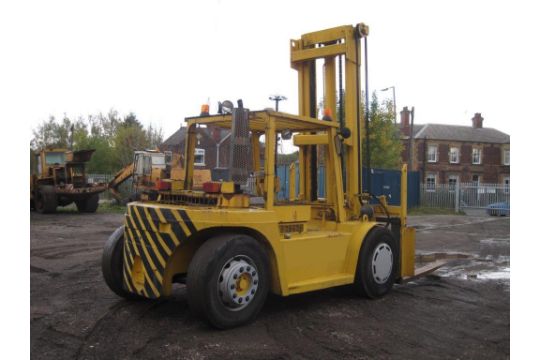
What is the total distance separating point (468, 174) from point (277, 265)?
46077mm

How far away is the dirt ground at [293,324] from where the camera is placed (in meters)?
5.02

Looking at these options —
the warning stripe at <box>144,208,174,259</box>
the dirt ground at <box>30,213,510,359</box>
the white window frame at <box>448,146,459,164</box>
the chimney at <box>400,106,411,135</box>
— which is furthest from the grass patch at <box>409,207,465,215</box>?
the chimney at <box>400,106,411,135</box>

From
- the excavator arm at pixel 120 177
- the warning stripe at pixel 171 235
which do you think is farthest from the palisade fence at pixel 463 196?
the warning stripe at pixel 171 235

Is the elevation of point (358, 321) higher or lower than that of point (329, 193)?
lower

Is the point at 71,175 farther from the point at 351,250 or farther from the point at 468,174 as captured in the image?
the point at 468,174

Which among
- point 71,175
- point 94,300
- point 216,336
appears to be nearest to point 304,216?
point 216,336

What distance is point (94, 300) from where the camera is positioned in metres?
6.83

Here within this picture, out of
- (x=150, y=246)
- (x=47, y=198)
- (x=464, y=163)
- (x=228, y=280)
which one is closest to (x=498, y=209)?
(x=47, y=198)

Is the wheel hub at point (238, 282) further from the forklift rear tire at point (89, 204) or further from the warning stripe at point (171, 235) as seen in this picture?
the forklift rear tire at point (89, 204)

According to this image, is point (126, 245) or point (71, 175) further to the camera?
point (71, 175)

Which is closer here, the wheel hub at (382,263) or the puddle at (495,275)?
the wheel hub at (382,263)

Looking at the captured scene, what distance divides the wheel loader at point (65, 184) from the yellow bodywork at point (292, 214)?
1667 cm

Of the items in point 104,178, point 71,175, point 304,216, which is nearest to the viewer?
point 304,216

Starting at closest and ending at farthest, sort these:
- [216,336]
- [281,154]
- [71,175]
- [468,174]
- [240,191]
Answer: [216,336] → [240,191] → [281,154] → [71,175] → [468,174]
